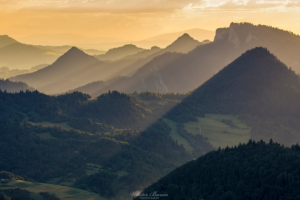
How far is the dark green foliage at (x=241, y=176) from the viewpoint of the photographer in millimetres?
131750

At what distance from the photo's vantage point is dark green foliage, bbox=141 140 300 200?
13175 cm

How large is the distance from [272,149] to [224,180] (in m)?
22.8

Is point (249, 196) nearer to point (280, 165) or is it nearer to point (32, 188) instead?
point (280, 165)

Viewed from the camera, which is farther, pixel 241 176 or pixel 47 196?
pixel 47 196

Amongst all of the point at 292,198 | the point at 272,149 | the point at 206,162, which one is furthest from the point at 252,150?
the point at 292,198

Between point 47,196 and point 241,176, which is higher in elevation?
point 241,176

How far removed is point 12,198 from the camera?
178 meters

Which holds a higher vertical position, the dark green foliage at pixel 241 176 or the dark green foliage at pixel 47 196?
the dark green foliage at pixel 241 176

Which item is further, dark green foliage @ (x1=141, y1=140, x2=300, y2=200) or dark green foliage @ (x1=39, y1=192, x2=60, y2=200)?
dark green foliage @ (x1=39, y1=192, x2=60, y2=200)

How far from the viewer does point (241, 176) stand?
481 feet

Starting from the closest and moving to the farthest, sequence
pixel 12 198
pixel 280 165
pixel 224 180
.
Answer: pixel 280 165, pixel 224 180, pixel 12 198

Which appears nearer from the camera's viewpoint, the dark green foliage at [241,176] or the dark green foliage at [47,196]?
the dark green foliage at [241,176]

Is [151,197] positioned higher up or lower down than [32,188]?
higher up

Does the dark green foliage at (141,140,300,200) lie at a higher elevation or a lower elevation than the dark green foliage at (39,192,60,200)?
higher
